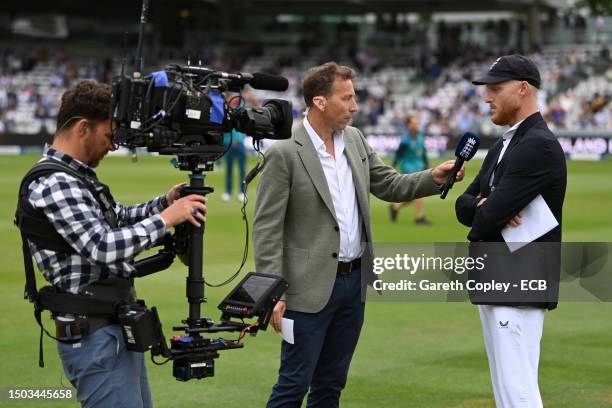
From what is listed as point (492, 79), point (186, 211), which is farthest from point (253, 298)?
point (492, 79)

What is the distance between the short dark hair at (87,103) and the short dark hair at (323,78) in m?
1.60

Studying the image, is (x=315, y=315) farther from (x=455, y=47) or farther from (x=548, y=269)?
(x=455, y=47)

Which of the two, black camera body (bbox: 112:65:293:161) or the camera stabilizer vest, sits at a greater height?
black camera body (bbox: 112:65:293:161)

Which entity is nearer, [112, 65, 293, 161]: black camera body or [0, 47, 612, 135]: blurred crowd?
[112, 65, 293, 161]: black camera body

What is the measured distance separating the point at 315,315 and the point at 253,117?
4.65ft

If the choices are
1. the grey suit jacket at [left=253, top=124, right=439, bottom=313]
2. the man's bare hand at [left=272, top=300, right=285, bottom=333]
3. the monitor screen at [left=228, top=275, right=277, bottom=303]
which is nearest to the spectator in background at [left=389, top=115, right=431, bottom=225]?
the grey suit jacket at [left=253, top=124, right=439, bottom=313]

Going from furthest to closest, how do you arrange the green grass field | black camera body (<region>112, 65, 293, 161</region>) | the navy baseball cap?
the green grass field, the navy baseball cap, black camera body (<region>112, 65, 293, 161</region>)

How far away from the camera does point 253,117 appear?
17.0 feet

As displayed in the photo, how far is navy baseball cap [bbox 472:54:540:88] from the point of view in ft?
18.1

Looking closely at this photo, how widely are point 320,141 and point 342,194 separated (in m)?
0.34

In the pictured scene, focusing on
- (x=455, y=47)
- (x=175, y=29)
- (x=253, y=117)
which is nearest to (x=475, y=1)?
(x=455, y=47)

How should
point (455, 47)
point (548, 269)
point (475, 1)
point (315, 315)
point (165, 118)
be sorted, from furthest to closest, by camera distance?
point (475, 1) < point (455, 47) < point (315, 315) < point (548, 269) < point (165, 118)

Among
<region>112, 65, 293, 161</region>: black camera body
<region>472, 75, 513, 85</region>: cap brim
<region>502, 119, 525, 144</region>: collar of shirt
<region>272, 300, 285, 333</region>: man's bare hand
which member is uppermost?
<region>472, 75, 513, 85</region>: cap brim

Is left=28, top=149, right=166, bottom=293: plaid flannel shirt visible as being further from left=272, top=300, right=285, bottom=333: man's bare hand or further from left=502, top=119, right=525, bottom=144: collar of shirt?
left=502, top=119, right=525, bottom=144: collar of shirt
